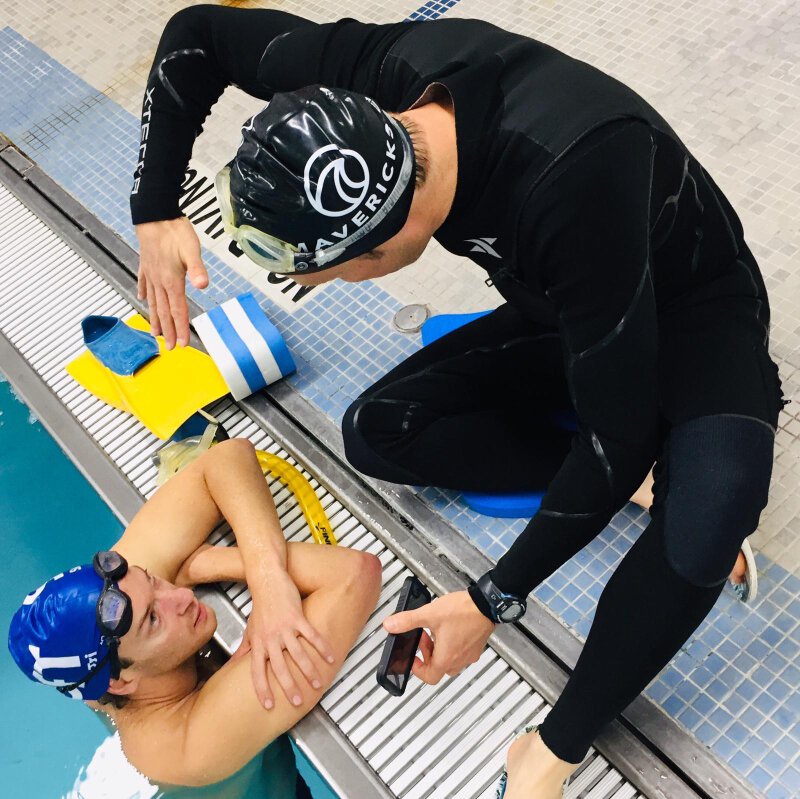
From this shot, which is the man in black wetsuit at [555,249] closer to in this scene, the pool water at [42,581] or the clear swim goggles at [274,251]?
the clear swim goggles at [274,251]

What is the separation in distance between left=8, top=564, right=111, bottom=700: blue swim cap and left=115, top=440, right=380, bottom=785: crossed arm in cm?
25

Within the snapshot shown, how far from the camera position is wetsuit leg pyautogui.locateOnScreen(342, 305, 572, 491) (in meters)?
2.32

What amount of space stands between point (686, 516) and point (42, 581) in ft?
7.67

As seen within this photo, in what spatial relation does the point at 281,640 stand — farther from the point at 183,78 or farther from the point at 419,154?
the point at 183,78

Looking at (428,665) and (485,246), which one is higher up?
(485,246)

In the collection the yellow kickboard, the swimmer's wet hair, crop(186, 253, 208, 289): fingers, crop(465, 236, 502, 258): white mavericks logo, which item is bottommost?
the yellow kickboard

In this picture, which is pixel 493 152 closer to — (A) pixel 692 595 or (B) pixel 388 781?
(A) pixel 692 595

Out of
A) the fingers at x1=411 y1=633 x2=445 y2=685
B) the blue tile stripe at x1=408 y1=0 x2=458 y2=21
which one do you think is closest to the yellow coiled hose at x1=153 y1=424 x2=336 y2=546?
the fingers at x1=411 y1=633 x2=445 y2=685

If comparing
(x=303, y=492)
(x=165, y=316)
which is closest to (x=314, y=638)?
(x=303, y=492)

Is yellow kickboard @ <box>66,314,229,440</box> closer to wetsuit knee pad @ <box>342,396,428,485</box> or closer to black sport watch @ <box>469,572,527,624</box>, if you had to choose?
wetsuit knee pad @ <box>342,396,428,485</box>

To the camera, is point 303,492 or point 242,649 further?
point 303,492

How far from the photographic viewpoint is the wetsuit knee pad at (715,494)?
1.61 meters

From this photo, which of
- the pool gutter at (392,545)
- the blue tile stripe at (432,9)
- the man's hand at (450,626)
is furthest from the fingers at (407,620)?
the blue tile stripe at (432,9)

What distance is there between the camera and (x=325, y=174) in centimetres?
144
